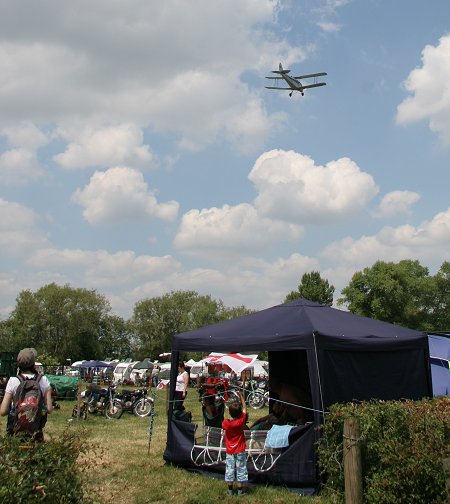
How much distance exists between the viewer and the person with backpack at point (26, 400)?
531 cm

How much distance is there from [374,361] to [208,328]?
2.70 meters

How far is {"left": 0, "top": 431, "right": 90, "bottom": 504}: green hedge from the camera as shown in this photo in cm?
332

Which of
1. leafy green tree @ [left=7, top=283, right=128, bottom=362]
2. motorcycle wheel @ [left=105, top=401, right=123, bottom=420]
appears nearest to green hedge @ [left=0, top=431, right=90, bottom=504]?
motorcycle wheel @ [left=105, top=401, right=123, bottom=420]

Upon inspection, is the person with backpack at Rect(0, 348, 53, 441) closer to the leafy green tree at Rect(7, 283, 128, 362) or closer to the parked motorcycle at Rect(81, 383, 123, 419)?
the parked motorcycle at Rect(81, 383, 123, 419)

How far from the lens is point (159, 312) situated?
81000 millimetres

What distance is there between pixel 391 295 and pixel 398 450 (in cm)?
5295

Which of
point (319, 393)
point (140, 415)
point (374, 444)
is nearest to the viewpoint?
point (374, 444)

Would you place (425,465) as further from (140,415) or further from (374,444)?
(140,415)

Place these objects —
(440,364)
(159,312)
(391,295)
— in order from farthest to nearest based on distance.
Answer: (159,312), (391,295), (440,364)

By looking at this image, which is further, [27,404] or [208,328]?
[208,328]

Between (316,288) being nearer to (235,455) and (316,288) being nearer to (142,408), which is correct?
(142,408)

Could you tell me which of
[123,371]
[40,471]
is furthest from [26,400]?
[123,371]

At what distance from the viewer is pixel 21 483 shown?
335 cm

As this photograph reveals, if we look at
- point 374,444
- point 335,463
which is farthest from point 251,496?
point 374,444
